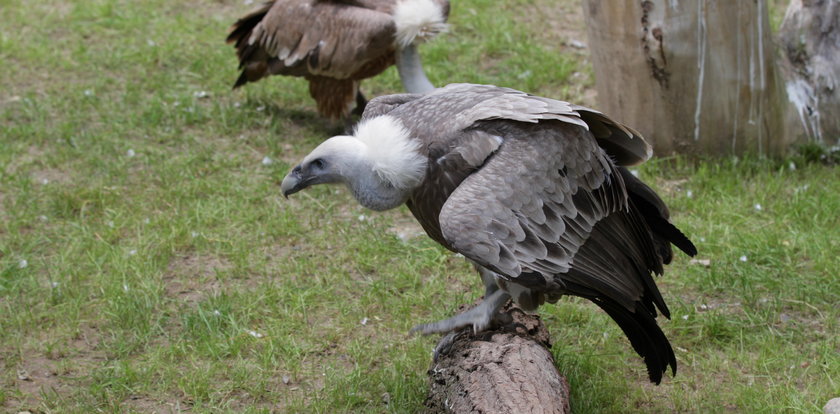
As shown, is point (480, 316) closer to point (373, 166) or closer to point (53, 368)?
point (373, 166)

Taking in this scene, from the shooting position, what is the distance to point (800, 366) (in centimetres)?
383

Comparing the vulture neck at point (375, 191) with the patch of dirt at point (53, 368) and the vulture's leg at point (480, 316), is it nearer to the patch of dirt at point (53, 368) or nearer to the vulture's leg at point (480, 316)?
the vulture's leg at point (480, 316)

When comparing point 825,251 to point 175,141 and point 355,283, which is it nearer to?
point 355,283

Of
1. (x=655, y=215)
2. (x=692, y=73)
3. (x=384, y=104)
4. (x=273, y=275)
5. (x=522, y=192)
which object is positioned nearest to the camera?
(x=522, y=192)

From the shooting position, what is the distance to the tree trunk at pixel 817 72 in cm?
548

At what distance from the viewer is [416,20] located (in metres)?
5.66

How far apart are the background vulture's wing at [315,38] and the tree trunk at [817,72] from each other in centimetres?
252

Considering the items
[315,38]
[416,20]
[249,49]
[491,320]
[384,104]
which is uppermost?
[384,104]

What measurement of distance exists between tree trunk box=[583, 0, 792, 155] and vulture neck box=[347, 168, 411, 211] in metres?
2.36

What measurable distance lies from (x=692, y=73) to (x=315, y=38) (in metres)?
2.36

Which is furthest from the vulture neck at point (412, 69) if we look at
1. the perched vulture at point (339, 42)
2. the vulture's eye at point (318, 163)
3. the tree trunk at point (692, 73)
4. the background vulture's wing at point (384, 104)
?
the vulture's eye at point (318, 163)

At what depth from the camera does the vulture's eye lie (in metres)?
3.36

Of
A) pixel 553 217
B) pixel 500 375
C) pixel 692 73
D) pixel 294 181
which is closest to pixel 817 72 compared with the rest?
pixel 692 73

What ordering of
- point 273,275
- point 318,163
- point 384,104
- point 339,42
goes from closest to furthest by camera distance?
point 318,163 < point 384,104 < point 273,275 < point 339,42
